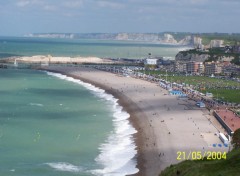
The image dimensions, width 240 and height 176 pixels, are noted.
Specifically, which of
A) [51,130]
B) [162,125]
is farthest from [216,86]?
[51,130]

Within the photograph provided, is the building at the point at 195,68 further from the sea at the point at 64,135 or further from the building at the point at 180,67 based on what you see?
the sea at the point at 64,135

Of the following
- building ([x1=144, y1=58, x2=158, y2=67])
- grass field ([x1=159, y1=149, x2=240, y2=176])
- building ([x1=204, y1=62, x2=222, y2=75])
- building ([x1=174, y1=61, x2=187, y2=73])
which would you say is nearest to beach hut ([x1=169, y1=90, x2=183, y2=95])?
building ([x1=204, y1=62, x2=222, y2=75])

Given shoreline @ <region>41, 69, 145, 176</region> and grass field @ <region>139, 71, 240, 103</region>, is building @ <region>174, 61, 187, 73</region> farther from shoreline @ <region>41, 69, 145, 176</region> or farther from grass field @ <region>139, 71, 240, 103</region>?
shoreline @ <region>41, 69, 145, 176</region>

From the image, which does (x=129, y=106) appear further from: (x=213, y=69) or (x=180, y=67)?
(x=180, y=67)

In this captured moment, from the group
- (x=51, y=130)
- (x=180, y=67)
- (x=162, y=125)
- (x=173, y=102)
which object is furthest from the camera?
(x=180, y=67)

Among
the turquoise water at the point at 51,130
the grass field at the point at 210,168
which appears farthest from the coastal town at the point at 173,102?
the turquoise water at the point at 51,130

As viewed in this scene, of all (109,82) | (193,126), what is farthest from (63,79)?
(193,126)

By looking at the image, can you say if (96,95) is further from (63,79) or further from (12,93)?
(63,79)
